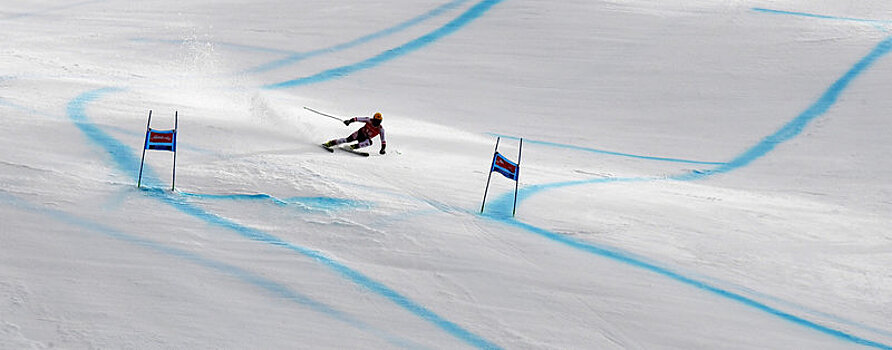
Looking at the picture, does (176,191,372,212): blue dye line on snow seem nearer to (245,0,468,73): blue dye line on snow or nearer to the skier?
the skier

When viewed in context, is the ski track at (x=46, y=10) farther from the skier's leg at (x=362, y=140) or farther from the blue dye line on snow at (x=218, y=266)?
the blue dye line on snow at (x=218, y=266)

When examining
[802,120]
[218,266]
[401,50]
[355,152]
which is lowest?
[218,266]

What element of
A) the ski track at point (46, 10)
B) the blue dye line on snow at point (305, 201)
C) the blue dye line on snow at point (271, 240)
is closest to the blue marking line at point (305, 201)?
the blue dye line on snow at point (305, 201)

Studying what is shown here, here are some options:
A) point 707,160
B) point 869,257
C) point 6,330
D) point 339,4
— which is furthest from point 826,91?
point 6,330

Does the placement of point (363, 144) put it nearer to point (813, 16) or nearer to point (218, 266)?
point (218, 266)

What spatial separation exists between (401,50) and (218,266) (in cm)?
858

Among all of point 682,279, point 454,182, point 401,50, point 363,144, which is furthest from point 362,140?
point 401,50

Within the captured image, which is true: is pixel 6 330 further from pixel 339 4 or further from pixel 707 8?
pixel 707 8

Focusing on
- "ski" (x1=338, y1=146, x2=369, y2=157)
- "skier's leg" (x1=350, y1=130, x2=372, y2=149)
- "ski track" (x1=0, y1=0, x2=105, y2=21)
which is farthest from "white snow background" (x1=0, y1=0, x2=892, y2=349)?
"ski track" (x1=0, y1=0, x2=105, y2=21)

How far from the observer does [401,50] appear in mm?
13094

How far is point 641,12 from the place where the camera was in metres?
14.4

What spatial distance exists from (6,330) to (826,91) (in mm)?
10795

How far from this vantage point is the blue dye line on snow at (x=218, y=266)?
4520 millimetres

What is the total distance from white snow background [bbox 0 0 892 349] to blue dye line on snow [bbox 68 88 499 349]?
2 cm
